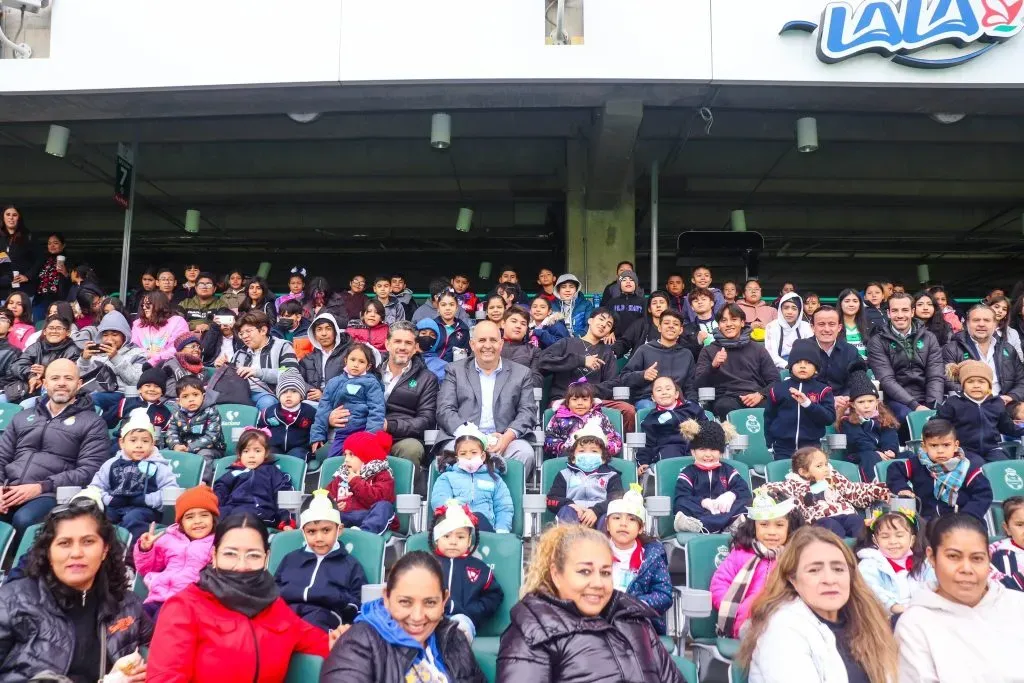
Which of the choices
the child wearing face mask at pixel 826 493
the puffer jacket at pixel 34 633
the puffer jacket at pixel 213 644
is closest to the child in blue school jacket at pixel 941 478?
the child wearing face mask at pixel 826 493

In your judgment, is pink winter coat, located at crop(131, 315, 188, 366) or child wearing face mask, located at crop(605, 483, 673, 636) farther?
pink winter coat, located at crop(131, 315, 188, 366)

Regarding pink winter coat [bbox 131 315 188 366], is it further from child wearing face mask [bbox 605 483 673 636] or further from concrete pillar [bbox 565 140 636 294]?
concrete pillar [bbox 565 140 636 294]

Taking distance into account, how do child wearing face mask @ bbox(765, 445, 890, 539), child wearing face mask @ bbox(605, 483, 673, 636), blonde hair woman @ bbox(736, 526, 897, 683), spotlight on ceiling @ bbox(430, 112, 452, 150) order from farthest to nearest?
spotlight on ceiling @ bbox(430, 112, 452, 150), child wearing face mask @ bbox(765, 445, 890, 539), child wearing face mask @ bbox(605, 483, 673, 636), blonde hair woman @ bbox(736, 526, 897, 683)

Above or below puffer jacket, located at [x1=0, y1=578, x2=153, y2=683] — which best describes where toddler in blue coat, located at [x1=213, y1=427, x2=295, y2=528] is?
above

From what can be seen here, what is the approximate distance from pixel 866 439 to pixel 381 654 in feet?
13.1

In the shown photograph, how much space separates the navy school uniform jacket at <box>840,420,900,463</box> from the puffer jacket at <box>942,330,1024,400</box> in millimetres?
1205

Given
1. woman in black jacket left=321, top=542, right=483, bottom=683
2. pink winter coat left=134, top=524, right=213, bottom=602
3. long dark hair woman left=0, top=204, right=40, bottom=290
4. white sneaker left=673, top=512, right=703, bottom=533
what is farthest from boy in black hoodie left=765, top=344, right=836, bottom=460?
long dark hair woman left=0, top=204, right=40, bottom=290

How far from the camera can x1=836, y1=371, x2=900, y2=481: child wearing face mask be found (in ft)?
18.1

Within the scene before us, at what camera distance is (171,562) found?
12.3ft

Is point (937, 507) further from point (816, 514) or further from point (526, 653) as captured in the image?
point (526, 653)

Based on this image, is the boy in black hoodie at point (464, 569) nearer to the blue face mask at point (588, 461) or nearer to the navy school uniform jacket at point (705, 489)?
the blue face mask at point (588, 461)

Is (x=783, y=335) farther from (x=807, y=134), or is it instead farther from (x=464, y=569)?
(x=464, y=569)

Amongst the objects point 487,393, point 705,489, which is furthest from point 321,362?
point 705,489

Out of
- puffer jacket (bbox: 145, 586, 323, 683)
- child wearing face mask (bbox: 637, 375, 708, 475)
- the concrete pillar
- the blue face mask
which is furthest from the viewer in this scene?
the concrete pillar
